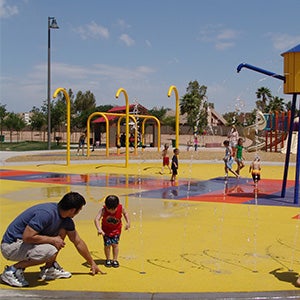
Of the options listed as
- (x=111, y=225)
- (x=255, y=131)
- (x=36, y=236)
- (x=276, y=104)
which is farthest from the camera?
(x=276, y=104)

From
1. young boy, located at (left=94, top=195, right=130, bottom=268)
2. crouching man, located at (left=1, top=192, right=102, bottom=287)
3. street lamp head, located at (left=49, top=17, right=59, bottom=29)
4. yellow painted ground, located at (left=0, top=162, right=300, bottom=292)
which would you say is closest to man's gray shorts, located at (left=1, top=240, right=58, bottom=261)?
crouching man, located at (left=1, top=192, right=102, bottom=287)

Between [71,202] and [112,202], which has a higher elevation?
[71,202]

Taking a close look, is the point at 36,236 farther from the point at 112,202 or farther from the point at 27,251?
the point at 112,202

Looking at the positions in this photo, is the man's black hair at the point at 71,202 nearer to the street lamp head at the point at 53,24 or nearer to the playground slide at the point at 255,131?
the playground slide at the point at 255,131

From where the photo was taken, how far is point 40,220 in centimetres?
491

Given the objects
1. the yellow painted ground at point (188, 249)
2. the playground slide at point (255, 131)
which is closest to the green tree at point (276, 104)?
the playground slide at point (255, 131)

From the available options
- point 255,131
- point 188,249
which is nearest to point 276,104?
point 255,131

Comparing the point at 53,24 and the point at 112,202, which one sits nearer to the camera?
the point at 112,202

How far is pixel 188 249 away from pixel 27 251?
246 cm

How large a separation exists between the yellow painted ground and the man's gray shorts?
30 centimetres

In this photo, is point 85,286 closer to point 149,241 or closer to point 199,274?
point 199,274

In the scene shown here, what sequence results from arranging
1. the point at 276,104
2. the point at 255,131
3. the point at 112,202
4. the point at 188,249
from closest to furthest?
the point at 112,202, the point at 188,249, the point at 255,131, the point at 276,104

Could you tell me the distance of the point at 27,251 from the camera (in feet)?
16.2

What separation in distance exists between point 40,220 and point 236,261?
8.25ft
